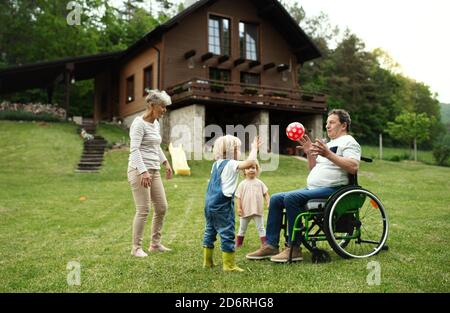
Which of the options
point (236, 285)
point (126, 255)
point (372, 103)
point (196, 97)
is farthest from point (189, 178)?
point (372, 103)

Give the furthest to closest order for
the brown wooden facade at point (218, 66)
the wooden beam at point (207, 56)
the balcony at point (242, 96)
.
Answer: the wooden beam at point (207, 56) < the brown wooden facade at point (218, 66) < the balcony at point (242, 96)

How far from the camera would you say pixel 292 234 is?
14.2 feet

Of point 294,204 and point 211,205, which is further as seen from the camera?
point 294,204

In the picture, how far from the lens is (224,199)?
13.5 ft

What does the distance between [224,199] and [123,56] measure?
2479 cm

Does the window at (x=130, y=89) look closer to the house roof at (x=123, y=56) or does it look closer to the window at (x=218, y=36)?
the house roof at (x=123, y=56)

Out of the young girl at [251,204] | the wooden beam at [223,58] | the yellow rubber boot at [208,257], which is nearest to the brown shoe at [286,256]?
the yellow rubber boot at [208,257]

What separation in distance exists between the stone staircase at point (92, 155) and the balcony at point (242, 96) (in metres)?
4.26

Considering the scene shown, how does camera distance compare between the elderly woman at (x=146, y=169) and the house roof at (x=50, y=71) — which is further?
the house roof at (x=50, y=71)

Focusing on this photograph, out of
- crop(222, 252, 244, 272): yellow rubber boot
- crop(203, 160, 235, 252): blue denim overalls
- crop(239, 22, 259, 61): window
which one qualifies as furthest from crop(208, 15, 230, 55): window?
crop(222, 252, 244, 272): yellow rubber boot

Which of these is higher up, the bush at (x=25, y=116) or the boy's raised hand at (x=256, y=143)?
the bush at (x=25, y=116)

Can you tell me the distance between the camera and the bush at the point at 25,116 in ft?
77.6
